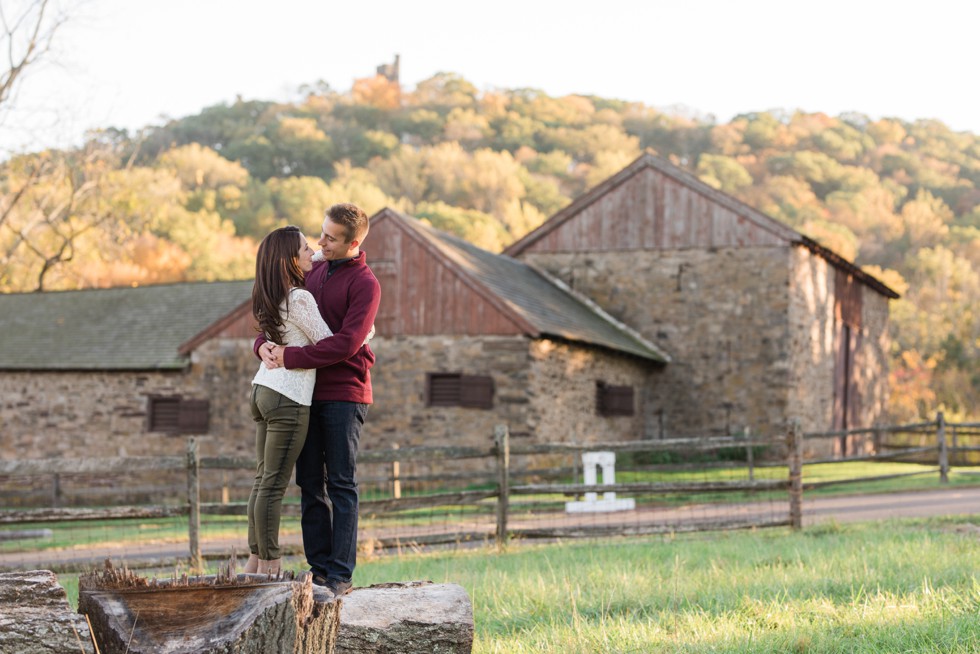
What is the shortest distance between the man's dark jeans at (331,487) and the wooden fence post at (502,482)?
5568mm

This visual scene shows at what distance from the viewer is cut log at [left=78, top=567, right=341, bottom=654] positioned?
3.66 m

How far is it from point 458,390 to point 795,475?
10.0 m

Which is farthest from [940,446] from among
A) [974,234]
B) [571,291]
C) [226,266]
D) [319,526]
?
[974,234]

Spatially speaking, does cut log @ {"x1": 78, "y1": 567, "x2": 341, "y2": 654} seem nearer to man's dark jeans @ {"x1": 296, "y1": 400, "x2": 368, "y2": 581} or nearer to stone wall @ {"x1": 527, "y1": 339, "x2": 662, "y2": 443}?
man's dark jeans @ {"x1": 296, "y1": 400, "x2": 368, "y2": 581}

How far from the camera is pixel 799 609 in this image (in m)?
5.93

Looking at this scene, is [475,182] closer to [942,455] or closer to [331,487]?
[942,455]

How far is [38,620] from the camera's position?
3564mm

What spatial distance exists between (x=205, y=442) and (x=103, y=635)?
19118 millimetres

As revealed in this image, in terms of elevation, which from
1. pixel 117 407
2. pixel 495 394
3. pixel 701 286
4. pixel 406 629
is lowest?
pixel 406 629

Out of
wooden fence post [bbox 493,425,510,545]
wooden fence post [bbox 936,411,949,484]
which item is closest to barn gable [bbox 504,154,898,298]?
wooden fence post [bbox 936,411,949,484]

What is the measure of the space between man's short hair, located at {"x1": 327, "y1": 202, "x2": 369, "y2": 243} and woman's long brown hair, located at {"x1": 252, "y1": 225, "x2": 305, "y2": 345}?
0.21 metres

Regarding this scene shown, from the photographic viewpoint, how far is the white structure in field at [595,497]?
14.3m

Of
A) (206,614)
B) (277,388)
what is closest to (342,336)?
(277,388)

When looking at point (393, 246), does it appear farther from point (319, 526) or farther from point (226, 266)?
point (226, 266)
